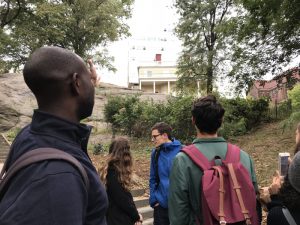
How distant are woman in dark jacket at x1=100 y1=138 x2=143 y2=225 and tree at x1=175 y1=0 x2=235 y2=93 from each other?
20.4 meters

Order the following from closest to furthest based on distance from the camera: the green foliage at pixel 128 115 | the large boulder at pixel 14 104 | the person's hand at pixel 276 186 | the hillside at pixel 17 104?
the person's hand at pixel 276 186 → the green foliage at pixel 128 115 → the hillside at pixel 17 104 → the large boulder at pixel 14 104

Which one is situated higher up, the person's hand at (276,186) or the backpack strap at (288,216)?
the person's hand at (276,186)

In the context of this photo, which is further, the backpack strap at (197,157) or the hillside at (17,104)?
the hillside at (17,104)

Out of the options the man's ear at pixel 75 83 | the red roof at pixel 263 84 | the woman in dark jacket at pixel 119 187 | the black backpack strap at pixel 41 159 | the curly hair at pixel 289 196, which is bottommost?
the woman in dark jacket at pixel 119 187

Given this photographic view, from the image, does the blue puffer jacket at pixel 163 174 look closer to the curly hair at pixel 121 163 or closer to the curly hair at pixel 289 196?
the curly hair at pixel 121 163

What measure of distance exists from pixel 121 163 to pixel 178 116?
13.2 metres

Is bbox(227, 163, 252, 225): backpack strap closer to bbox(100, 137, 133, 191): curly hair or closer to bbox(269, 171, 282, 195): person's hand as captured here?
bbox(269, 171, 282, 195): person's hand

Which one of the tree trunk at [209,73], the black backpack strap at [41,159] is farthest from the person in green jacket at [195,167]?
the tree trunk at [209,73]

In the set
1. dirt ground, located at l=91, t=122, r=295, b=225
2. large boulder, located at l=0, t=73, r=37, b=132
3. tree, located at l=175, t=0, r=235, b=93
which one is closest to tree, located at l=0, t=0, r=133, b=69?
large boulder, located at l=0, t=73, r=37, b=132

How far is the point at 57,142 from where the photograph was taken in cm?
143

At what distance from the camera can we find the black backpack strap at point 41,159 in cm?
132

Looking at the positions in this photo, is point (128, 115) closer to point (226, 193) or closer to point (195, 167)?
point (195, 167)

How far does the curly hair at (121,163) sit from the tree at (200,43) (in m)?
20.3

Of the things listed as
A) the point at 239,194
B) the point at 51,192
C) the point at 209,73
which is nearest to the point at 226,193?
the point at 239,194
